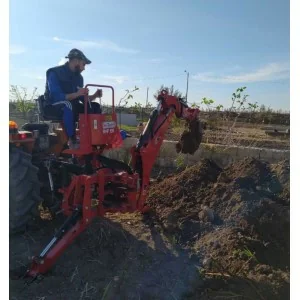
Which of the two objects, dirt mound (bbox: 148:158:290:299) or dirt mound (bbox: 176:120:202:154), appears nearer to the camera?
dirt mound (bbox: 148:158:290:299)

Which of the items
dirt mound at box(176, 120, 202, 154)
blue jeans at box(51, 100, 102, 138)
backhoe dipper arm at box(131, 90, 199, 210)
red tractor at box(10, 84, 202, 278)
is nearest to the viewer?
red tractor at box(10, 84, 202, 278)

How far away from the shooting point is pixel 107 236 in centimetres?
423

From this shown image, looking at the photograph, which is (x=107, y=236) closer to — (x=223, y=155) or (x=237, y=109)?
(x=223, y=155)

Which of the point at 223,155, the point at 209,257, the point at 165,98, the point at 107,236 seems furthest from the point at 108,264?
the point at 223,155

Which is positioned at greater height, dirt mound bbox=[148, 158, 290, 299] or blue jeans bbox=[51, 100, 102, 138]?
blue jeans bbox=[51, 100, 102, 138]

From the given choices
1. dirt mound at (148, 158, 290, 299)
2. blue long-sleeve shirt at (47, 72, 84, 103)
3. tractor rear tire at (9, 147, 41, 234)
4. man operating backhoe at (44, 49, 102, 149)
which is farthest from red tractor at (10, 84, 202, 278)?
dirt mound at (148, 158, 290, 299)

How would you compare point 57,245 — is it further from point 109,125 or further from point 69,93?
point 69,93

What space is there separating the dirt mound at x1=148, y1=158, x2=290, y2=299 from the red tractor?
585mm

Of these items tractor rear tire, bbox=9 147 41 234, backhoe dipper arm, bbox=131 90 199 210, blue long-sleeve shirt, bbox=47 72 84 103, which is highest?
blue long-sleeve shirt, bbox=47 72 84 103

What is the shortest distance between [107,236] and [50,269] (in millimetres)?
759

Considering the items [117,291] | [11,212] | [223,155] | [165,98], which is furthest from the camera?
[223,155]

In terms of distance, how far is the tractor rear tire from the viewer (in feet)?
13.6

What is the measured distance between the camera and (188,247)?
4.09 m

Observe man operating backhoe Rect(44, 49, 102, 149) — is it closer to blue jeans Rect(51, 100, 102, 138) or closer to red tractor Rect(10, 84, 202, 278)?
blue jeans Rect(51, 100, 102, 138)
